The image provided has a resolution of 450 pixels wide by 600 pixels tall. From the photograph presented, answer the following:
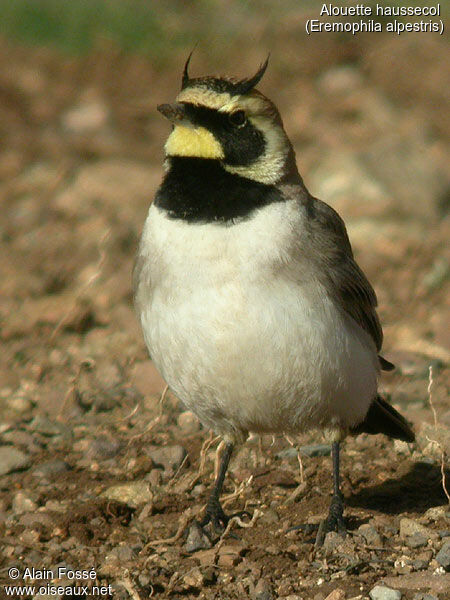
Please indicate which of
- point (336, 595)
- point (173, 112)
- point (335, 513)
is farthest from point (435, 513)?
point (173, 112)

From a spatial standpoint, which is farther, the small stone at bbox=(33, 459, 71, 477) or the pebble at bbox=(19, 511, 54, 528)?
the small stone at bbox=(33, 459, 71, 477)

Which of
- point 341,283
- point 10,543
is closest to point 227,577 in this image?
point 10,543

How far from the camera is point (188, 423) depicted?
22.4 ft

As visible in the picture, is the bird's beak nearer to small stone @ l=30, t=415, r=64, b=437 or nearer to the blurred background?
small stone @ l=30, t=415, r=64, b=437

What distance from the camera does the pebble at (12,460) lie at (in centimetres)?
622

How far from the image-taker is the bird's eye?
5101mm

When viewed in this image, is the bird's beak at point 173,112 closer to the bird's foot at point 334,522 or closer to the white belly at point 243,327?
the white belly at point 243,327

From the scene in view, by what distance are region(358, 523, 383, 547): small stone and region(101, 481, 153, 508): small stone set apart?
1.19 m

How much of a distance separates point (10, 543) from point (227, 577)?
1.16 meters

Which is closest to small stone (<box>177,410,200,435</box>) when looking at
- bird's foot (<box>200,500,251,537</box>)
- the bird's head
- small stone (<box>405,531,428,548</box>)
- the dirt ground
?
the dirt ground

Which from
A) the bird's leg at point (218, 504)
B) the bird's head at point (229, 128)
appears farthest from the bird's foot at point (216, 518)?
the bird's head at point (229, 128)

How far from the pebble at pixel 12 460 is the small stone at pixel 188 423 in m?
1.01

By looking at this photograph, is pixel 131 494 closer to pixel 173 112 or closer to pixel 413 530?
pixel 413 530

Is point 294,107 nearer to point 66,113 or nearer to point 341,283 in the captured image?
point 66,113
